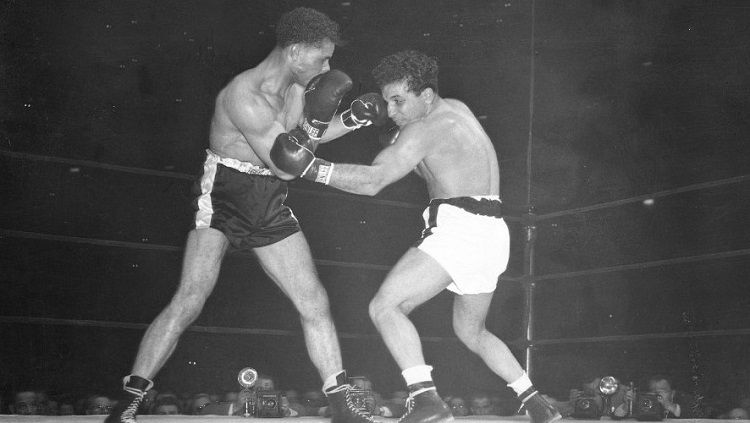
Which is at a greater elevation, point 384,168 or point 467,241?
point 384,168

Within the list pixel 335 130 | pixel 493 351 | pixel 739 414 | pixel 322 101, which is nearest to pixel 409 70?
pixel 322 101

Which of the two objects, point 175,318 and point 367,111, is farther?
point 367,111

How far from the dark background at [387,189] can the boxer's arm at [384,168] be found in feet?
7.46

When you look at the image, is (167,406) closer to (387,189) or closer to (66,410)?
(66,410)

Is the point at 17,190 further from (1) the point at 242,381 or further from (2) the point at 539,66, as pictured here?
(2) the point at 539,66

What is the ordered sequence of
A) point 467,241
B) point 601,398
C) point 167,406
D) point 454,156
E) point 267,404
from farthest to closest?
point 601,398
point 167,406
point 267,404
point 454,156
point 467,241

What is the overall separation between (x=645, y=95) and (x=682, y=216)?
84 centimetres

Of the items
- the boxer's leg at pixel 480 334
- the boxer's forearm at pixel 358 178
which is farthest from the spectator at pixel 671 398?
the boxer's forearm at pixel 358 178

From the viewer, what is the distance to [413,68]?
3.57 m

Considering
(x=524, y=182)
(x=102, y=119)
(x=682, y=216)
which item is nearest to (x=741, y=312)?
(x=682, y=216)

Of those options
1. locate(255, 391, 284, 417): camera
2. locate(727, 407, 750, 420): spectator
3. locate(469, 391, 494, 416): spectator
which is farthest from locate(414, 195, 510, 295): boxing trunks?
locate(469, 391, 494, 416): spectator

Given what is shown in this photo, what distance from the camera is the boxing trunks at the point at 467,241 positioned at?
3.41 metres

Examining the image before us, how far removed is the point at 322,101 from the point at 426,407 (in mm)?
1305

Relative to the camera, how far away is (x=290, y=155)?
130 inches
